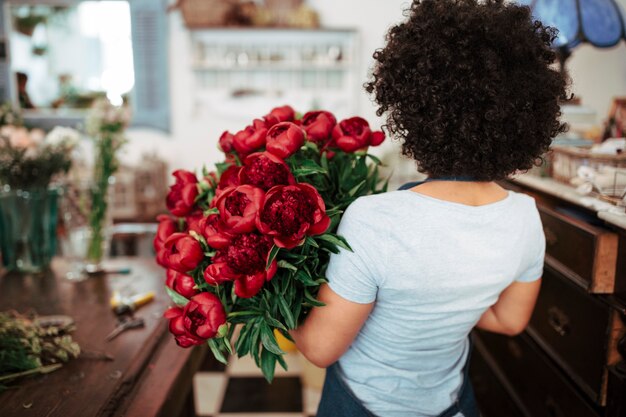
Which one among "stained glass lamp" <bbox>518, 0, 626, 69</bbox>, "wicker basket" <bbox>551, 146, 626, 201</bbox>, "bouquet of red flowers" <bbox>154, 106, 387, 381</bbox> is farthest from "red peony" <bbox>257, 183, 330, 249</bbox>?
"stained glass lamp" <bbox>518, 0, 626, 69</bbox>

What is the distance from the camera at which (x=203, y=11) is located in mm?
4172

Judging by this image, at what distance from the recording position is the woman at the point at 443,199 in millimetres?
833

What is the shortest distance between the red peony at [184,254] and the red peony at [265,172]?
0.15 m

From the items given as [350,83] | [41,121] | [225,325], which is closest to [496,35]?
[225,325]

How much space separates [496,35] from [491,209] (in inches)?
11.5

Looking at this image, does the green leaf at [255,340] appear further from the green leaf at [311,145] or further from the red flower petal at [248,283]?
the green leaf at [311,145]

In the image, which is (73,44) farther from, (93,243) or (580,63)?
(580,63)

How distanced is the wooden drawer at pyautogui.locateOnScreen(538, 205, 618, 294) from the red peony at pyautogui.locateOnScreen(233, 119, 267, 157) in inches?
29.6

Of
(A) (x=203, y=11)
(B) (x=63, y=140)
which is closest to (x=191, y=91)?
(A) (x=203, y=11)

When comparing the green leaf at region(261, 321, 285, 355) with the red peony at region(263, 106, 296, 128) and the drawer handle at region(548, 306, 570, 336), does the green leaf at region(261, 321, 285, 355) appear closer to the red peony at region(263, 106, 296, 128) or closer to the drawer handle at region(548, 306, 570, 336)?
the red peony at region(263, 106, 296, 128)

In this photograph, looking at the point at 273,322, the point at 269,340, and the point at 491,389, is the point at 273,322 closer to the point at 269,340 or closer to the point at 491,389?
the point at 269,340

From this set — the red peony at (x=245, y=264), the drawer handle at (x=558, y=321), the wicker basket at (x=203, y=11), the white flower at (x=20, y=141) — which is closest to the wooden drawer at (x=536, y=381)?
the drawer handle at (x=558, y=321)

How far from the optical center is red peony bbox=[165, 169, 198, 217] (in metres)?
1.05

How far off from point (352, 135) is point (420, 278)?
32 centimetres
